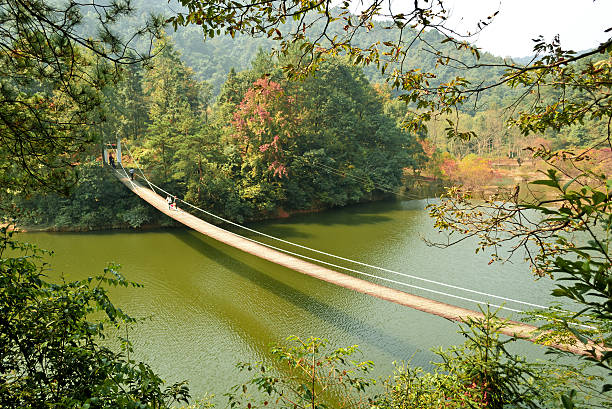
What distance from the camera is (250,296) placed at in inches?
193

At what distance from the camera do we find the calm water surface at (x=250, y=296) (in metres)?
3.56

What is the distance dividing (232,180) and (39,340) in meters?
8.31

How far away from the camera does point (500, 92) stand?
31656mm

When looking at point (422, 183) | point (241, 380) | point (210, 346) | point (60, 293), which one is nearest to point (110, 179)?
point (210, 346)

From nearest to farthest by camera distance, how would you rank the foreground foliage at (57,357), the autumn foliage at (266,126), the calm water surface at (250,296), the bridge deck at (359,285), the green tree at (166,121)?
the foreground foliage at (57,357)
the bridge deck at (359,285)
the calm water surface at (250,296)
the green tree at (166,121)
the autumn foliage at (266,126)

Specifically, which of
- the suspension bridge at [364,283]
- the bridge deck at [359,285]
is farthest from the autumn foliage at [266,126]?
the bridge deck at [359,285]

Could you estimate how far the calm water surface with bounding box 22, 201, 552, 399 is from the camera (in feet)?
11.7

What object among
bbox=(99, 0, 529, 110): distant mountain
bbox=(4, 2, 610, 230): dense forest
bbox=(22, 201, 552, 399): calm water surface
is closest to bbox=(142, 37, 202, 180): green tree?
bbox=(4, 2, 610, 230): dense forest

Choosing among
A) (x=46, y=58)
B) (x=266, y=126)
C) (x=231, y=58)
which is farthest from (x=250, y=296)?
(x=231, y=58)

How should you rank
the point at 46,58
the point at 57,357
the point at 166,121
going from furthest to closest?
the point at 166,121 → the point at 46,58 → the point at 57,357

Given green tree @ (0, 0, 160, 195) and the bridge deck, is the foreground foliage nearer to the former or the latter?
green tree @ (0, 0, 160, 195)

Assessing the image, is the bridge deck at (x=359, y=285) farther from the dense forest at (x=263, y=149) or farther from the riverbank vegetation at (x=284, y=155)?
the dense forest at (x=263, y=149)

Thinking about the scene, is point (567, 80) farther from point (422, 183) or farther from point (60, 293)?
point (422, 183)

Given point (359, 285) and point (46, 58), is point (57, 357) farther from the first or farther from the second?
point (359, 285)
